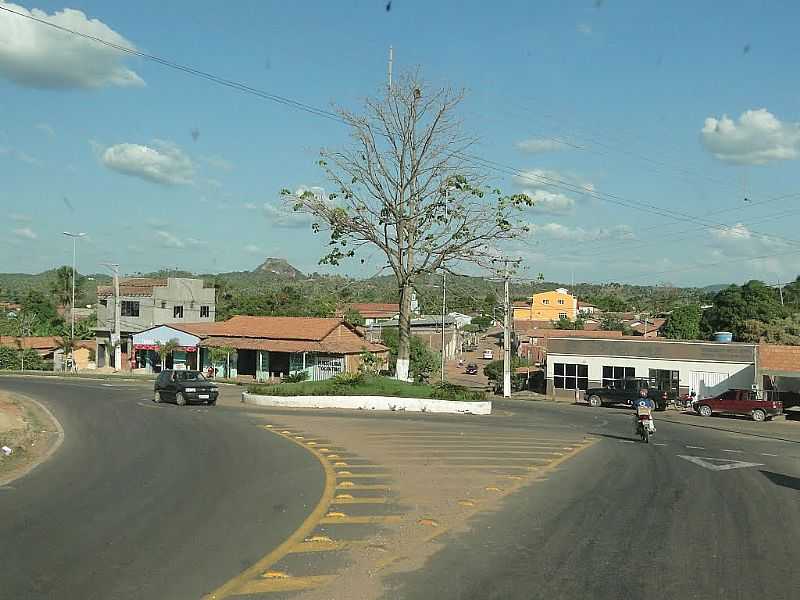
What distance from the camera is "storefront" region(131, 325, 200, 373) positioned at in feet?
198

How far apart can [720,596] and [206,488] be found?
28.0ft

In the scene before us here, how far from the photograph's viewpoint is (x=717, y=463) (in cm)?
1844

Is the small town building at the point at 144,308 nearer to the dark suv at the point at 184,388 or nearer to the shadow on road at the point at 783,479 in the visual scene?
the dark suv at the point at 184,388

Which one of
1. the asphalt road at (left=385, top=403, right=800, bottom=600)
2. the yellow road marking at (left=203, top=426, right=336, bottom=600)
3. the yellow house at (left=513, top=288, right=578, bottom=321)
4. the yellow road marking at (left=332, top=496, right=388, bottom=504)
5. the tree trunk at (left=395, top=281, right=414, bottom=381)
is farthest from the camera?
the yellow house at (left=513, top=288, right=578, bottom=321)

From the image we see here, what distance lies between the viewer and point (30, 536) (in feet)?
32.3

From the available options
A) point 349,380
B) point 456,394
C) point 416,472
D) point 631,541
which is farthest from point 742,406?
point 631,541

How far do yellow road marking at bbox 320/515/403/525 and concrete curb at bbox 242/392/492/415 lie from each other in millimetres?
23296

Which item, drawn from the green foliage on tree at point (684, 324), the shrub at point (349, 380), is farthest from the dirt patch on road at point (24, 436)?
the green foliage on tree at point (684, 324)

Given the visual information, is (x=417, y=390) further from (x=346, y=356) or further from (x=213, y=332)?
(x=213, y=332)

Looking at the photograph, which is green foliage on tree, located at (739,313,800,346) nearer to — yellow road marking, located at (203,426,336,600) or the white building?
the white building

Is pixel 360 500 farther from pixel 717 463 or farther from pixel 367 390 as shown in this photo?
pixel 367 390

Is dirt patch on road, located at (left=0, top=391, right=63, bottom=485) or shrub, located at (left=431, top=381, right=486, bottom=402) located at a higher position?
shrub, located at (left=431, top=381, right=486, bottom=402)

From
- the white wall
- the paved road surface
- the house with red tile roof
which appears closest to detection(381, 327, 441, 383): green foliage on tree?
the house with red tile roof

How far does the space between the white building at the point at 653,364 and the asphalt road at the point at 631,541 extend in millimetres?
30091
